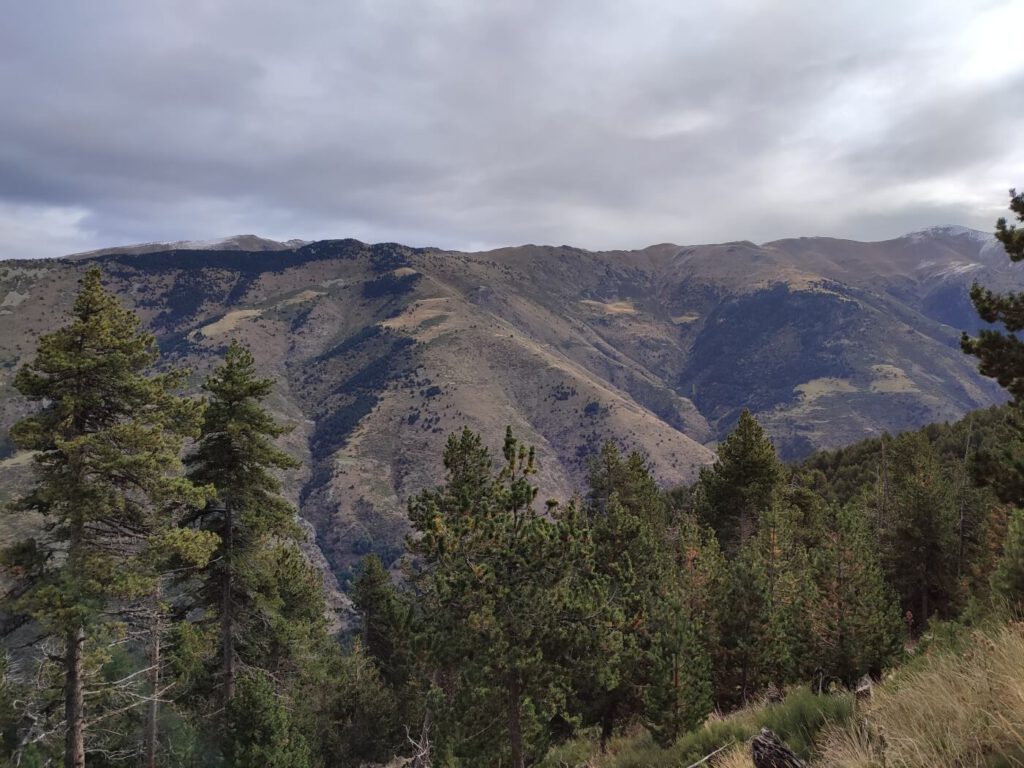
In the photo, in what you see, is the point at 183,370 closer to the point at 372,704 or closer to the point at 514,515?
the point at 514,515

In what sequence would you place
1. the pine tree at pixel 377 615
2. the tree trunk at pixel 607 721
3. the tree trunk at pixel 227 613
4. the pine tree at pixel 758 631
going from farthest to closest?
the pine tree at pixel 377 615 → the tree trunk at pixel 607 721 → the pine tree at pixel 758 631 → the tree trunk at pixel 227 613

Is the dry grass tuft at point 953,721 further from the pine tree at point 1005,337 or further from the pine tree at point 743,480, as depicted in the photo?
the pine tree at point 743,480

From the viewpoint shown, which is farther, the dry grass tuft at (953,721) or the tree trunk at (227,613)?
the tree trunk at (227,613)

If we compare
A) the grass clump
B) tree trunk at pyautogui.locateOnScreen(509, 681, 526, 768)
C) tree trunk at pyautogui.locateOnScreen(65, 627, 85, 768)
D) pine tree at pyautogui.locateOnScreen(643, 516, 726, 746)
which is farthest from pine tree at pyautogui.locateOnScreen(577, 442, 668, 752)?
tree trunk at pyautogui.locateOnScreen(65, 627, 85, 768)

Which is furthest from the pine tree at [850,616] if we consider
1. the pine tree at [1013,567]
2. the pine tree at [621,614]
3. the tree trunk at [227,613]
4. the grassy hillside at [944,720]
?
the tree trunk at [227,613]

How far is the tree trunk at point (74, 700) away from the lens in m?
13.0

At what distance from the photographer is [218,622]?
63.3 feet

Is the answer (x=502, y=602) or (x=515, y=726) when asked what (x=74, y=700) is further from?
(x=515, y=726)

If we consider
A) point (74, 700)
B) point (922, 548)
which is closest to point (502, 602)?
point (74, 700)

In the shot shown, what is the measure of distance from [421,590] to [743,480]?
81.1 ft

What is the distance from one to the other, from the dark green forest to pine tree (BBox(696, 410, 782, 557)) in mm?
4859

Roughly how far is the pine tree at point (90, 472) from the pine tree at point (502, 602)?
243 inches

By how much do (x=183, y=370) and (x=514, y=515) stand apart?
8.99m

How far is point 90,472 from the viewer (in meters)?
12.9
